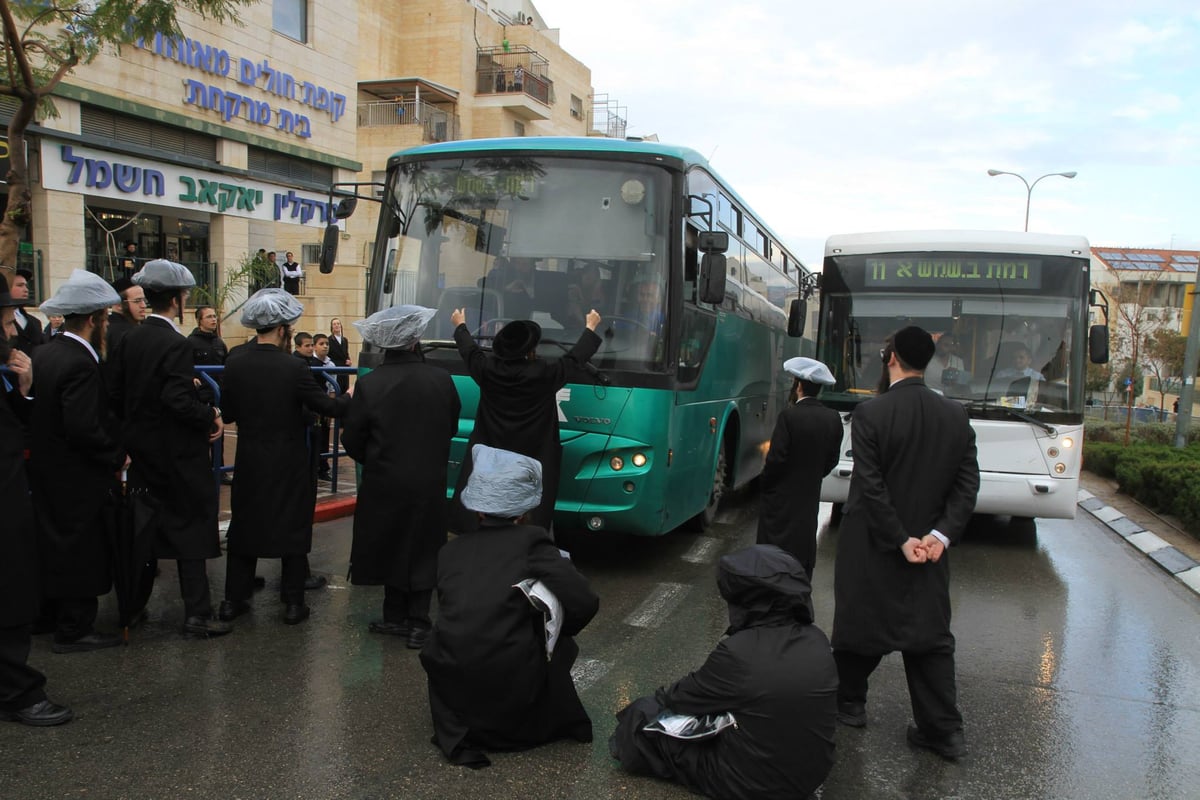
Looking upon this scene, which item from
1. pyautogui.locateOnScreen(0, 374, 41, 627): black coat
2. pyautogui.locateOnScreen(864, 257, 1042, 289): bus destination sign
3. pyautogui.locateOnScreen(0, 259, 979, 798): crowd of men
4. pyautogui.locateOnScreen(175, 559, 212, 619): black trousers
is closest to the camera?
pyautogui.locateOnScreen(0, 259, 979, 798): crowd of men

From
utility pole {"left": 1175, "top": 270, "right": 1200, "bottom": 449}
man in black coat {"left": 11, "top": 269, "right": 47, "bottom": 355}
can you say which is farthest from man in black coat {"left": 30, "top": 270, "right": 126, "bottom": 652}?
utility pole {"left": 1175, "top": 270, "right": 1200, "bottom": 449}

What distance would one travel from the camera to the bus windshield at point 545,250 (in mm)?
6953

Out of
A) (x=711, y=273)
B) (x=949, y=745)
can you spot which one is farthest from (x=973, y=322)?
(x=949, y=745)

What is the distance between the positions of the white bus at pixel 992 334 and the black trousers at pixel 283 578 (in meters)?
5.42

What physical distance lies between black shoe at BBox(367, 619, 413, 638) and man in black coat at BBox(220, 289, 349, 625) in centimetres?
68

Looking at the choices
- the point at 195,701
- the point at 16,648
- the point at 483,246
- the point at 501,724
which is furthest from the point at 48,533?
the point at 483,246

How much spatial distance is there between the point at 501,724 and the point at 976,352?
21.9 feet

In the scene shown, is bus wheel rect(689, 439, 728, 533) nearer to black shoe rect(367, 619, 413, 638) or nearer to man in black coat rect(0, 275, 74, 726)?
black shoe rect(367, 619, 413, 638)

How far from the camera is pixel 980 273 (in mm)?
9125

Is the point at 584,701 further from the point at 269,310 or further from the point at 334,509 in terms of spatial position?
the point at 334,509

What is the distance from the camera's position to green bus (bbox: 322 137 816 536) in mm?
6918

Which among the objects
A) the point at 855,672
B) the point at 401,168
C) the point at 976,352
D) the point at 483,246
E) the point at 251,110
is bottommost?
the point at 855,672

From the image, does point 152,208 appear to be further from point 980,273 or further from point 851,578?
point 851,578

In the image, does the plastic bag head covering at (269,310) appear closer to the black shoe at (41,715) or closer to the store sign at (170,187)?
the black shoe at (41,715)
